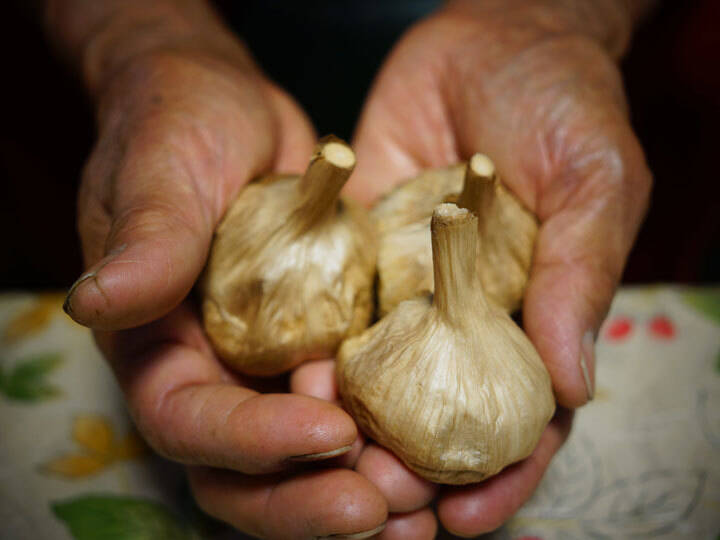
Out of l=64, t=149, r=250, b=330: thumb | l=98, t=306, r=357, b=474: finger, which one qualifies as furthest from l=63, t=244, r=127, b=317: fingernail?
l=98, t=306, r=357, b=474: finger

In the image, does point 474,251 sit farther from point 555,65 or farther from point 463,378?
point 555,65

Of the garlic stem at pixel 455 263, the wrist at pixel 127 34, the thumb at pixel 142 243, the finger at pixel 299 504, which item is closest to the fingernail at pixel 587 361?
the garlic stem at pixel 455 263

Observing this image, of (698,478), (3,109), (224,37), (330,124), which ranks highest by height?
(224,37)

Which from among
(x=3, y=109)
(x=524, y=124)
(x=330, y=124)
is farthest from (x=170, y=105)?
(x=3, y=109)

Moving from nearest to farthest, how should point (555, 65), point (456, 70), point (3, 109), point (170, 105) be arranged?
point (170, 105)
point (555, 65)
point (456, 70)
point (3, 109)

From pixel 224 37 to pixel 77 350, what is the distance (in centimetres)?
55

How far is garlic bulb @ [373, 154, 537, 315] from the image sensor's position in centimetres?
70

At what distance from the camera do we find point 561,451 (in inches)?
31.5

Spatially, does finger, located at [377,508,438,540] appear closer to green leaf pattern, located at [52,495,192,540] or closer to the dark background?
green leaf pattern, located at [52,495,192,540]

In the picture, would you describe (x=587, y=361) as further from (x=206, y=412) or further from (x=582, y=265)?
(x=206, y=412)

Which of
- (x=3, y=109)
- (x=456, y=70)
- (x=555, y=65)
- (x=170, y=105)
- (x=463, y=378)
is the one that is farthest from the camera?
(x=3, y=109)

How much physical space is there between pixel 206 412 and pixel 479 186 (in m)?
0.34

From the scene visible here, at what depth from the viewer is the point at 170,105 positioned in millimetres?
719

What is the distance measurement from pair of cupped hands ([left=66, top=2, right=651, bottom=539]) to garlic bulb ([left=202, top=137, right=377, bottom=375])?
0.04 m
